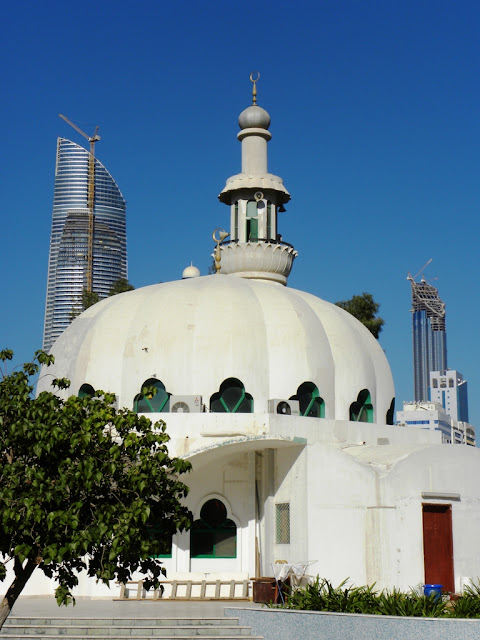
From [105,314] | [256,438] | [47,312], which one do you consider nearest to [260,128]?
[105,314]

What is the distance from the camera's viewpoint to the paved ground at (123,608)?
16812 mm

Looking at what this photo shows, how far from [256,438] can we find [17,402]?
8225mm

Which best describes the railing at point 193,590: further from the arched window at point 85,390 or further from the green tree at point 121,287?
the green tree at point 121,287

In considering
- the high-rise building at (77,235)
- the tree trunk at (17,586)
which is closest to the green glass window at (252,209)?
the tree trunk at (17,586)

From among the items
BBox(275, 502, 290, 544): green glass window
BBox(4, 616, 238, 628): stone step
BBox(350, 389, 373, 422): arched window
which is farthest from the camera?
BBox(350, 389, 373, 422): arched window

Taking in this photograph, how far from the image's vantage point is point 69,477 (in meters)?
12.0

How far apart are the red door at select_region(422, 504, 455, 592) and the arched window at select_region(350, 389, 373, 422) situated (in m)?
5.04

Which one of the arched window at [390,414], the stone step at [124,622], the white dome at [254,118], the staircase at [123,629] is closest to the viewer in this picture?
the staircase at [123,629]

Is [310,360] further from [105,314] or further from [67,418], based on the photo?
[67,418]

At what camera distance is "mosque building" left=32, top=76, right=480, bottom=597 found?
19406mm

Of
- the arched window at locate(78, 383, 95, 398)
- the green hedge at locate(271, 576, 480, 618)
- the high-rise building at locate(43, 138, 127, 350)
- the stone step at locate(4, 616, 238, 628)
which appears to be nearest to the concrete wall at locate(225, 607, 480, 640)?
the green hedge at locate(271, 576, 480, 618)

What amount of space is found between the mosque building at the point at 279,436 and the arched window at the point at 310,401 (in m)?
0.04

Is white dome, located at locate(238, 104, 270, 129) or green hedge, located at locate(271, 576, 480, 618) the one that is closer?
green hedge, located at locate(271, 576, 480, 618)

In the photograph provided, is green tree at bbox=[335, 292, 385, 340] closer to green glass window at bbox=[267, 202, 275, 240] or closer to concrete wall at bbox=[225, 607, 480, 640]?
green glass window at bbox=[267, 202, 275, 240]
